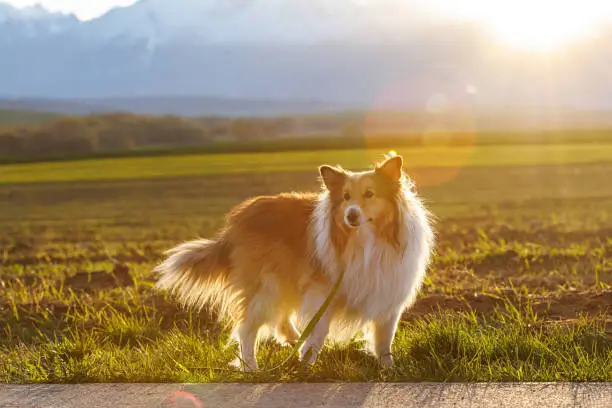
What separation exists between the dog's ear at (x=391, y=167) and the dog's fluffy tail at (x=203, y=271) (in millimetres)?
1660

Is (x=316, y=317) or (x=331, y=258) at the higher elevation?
(x=331, y=258)

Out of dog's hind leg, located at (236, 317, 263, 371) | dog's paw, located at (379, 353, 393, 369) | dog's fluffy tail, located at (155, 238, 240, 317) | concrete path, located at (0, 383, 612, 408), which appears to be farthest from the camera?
dog's fluffy tail, located at (155, 238, 240, 317)

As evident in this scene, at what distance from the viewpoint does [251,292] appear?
22.2ft

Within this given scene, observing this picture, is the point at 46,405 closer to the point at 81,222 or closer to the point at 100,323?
the point at 100,323

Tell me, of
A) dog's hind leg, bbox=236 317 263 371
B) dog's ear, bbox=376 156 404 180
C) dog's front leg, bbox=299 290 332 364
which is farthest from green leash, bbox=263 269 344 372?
dog's ear, bbox=376 156 404 180

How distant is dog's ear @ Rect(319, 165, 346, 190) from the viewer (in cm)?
624

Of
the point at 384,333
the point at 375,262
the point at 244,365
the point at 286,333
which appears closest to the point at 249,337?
the point at 244,365

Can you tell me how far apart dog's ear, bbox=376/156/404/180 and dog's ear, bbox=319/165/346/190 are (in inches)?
11.3

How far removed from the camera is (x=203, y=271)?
281 inches

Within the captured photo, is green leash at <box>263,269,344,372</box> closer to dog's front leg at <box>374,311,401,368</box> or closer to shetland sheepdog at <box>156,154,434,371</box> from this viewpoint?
shetland sheepdog at <box>156,154,434,371</box>

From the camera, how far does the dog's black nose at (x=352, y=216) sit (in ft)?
19.4

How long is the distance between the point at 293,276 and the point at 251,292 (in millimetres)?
389

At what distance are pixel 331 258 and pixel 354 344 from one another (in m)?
1.05

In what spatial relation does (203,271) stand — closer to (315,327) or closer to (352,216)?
(315,327)
